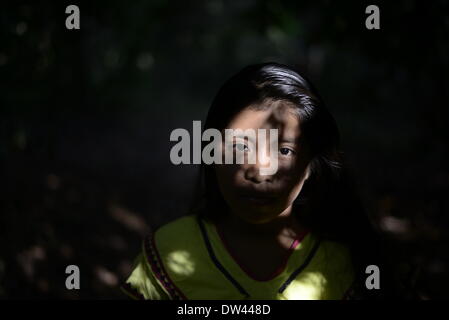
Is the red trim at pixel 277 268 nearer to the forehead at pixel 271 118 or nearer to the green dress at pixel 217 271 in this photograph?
the green dress at pixel 217 271

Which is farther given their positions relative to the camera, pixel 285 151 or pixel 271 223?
pixel 271 223

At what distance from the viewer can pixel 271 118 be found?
1.69 meters

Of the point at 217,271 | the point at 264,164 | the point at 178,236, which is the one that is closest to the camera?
the point at 264,164

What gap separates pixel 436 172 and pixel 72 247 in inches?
174

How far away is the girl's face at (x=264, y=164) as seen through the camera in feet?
5.52

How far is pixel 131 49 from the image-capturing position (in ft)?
28.6

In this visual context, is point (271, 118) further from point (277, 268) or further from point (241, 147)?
point (277, 268)

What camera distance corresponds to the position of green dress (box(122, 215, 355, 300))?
183 centimetres

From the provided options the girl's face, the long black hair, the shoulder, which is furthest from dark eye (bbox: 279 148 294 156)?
the shoulder

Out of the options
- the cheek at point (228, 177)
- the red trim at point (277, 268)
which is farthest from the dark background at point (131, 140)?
the cheek at point (228, 177)

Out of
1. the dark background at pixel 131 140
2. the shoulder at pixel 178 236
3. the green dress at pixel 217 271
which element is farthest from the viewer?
the dark background at pixel 131 140

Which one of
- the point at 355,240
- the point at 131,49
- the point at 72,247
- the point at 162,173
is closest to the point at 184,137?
the point at 355,240

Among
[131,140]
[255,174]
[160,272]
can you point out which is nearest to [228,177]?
[255,174]

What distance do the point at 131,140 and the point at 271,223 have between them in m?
6.22
